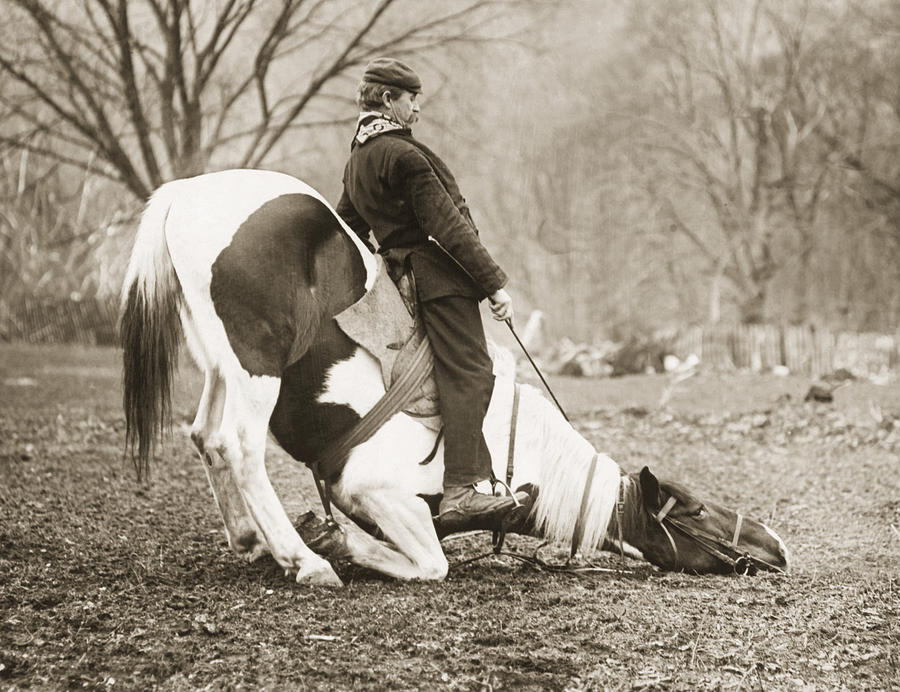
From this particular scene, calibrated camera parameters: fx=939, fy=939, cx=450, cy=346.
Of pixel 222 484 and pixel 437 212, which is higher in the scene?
pixel 437 212

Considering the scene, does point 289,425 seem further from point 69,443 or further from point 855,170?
point 855,170

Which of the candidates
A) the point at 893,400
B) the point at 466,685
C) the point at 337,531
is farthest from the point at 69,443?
the point at 893,400

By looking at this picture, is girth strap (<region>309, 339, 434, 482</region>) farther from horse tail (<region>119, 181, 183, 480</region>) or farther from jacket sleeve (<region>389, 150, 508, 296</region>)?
horse tail (<region>119, 181, 183, 480</region>)

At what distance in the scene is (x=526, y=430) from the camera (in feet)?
13.9

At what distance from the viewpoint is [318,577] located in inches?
149

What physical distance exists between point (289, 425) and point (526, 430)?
1.06 meters

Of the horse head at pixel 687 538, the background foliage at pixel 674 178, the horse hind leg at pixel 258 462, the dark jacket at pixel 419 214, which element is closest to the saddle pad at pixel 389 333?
the dark jacket at pixel 419 214

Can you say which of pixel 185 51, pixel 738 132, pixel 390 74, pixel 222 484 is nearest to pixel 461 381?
pixel 222 484

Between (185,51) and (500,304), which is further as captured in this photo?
(185,51)

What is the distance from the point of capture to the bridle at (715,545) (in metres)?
4.30

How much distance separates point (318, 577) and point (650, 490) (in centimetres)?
156

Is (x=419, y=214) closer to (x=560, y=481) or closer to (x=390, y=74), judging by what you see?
(x=390, y=74)

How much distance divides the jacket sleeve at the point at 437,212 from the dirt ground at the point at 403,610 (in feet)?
4.55

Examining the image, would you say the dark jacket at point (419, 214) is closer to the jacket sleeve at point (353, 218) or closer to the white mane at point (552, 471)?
the jacket sleeve at point (353, 218)
